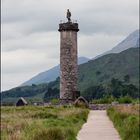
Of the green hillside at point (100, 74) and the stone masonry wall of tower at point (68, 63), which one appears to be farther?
the green hillside at point (100, 74)

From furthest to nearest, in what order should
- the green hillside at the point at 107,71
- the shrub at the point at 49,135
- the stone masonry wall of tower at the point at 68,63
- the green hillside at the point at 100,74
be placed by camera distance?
1. the green hillside at the point at 100,74
2. the green hillside at the point at 107,71
3. the stone masonry wall of tower at the point at 68,63
4. the shrub at the point at 49,135

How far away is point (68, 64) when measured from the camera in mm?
63344

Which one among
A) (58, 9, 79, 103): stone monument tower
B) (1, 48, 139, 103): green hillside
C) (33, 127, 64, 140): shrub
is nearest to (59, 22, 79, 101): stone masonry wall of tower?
(58, 9, 79, 103): stone monument tower

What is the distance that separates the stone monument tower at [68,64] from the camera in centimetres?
6338

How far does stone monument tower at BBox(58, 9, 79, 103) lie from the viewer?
208ft

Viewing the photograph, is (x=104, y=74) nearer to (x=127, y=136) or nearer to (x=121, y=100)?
(x=121, y=100)

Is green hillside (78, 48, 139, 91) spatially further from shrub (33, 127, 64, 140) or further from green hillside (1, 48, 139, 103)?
shrub (33, 127, 64, 140)

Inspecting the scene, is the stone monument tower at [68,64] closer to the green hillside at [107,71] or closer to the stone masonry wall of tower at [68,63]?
the stone masonry wall of tower at [68,63]

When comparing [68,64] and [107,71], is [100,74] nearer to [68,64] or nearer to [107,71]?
[107,71]

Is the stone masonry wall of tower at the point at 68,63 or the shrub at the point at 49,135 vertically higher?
the stone masonry wall of tower at the point at 68,63

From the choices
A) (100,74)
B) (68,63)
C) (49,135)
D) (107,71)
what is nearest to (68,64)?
(68,63)

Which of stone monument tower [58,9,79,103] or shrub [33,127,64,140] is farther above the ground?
stone monument tower [58,9,79,103]

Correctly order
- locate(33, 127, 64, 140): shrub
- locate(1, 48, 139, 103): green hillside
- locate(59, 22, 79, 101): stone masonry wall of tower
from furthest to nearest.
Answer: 1. locate(1, 48, 139, 103): green hillside
2. locate(59, 22, 79, 101): stone masonry wall of tower
3. locate(33, 127, 64, 140): shrub

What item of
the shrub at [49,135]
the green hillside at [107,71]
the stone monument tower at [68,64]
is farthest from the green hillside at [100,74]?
the shrub at [49,135]
